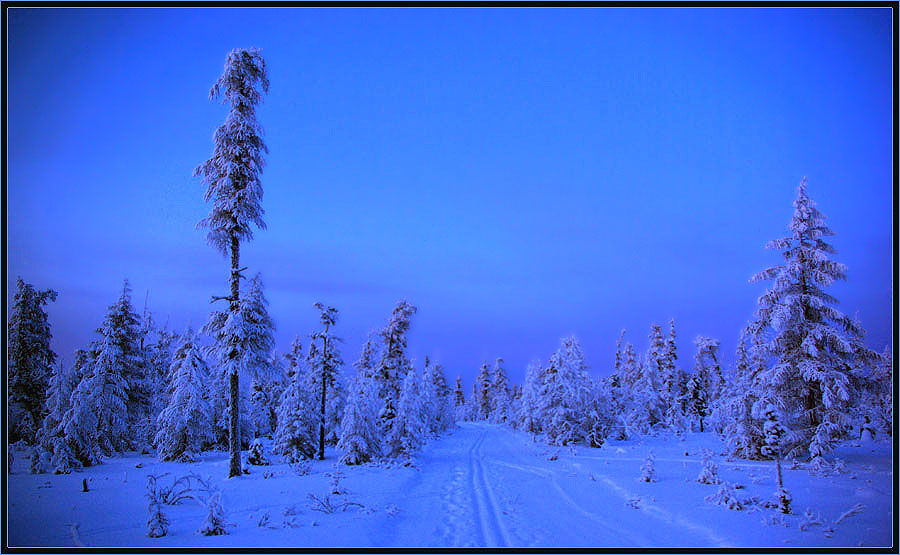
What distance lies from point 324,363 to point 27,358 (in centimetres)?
1826

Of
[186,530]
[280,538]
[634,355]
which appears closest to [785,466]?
[280,538]

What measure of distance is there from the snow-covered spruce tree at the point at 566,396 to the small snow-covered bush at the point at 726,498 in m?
21.4

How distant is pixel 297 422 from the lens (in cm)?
2623

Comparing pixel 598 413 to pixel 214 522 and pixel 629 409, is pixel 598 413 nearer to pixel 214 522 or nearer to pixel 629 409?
pixel 629 409

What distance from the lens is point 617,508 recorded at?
1195 centimetres

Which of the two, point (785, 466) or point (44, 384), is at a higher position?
point (44, 384)

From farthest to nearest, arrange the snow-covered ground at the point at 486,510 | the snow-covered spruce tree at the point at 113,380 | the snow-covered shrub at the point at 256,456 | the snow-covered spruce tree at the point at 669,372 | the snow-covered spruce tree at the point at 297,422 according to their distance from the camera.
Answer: the snow-covered spruce tree at the point at 669,372 → the snow-covered spruce tree at the point at 297,422 → the snow-covered spruce tree at the point at 113,380 → the snow-covered shrub at the point at 256,456 → the snow-covered ground at the point at 486,510

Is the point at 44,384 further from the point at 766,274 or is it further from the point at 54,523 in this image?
the point at 766,274

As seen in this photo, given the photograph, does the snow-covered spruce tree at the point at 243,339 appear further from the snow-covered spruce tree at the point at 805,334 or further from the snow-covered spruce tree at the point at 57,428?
the snow-covered spruce tree at the point at 805,334

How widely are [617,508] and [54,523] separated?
14627 millimetres

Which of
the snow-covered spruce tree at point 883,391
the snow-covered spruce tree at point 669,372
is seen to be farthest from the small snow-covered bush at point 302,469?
the snow-covered spruce tree at point 669,372

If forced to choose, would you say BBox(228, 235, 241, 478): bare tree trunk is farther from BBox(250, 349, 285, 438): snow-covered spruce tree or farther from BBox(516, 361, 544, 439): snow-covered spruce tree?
BBox(516, 361, 544, 439): snow-covered spruce tree

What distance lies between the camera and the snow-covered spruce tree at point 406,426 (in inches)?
1027

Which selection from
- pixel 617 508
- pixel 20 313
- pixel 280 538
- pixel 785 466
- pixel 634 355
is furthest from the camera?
pixel 634 355
